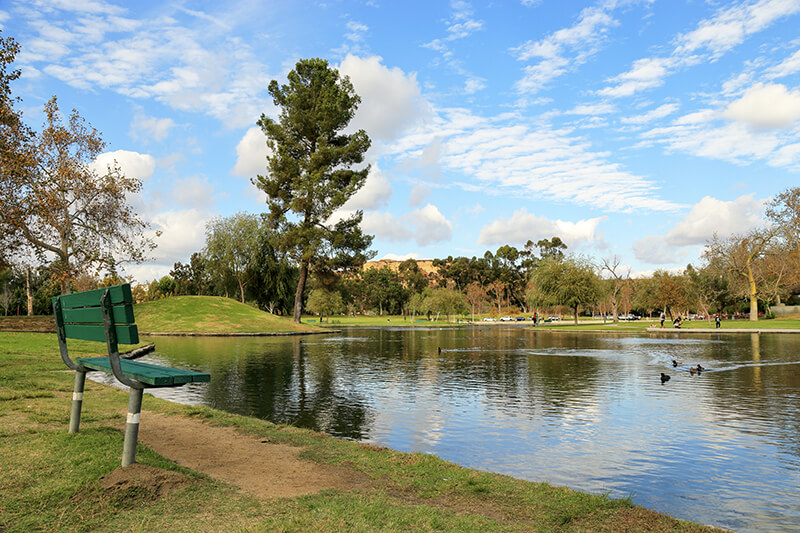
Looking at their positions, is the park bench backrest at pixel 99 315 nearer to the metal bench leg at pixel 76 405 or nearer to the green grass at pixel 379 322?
the metal bench leg at pixel 76 405

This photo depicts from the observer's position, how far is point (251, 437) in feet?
27.5

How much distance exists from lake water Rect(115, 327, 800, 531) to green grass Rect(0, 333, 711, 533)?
1.59 meters

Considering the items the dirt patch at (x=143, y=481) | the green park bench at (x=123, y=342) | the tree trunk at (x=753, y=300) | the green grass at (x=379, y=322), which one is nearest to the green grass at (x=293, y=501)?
the dirt patch at (x=143, y=481)

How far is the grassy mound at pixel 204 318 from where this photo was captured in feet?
157

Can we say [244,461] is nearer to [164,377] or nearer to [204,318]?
[164,377]

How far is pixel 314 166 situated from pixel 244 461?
5039cm

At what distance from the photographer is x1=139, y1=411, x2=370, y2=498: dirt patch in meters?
5.83

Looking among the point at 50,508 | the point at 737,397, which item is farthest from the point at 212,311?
the point at 50,508

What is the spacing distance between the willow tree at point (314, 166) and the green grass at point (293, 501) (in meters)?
48.2

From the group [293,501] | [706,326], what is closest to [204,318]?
[293,501]

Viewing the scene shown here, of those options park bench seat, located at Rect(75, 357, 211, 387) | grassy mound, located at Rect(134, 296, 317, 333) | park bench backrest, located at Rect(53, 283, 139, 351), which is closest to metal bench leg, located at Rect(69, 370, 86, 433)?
park bench backrest, located at Rect(53, 283, 139, 351)

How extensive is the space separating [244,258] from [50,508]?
68721 millimetres

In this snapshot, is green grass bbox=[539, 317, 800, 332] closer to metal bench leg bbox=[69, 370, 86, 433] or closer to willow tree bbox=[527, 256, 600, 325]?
willow tree bbox=[527, 256, 600, 325]

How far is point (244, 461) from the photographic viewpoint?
271 inches
